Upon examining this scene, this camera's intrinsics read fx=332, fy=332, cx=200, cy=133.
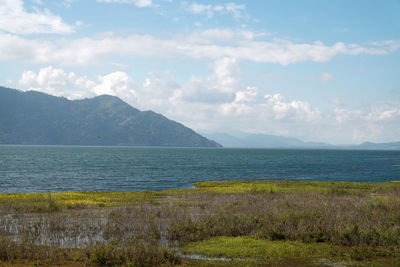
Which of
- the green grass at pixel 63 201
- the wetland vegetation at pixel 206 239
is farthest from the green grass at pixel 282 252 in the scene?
the green grass at pixel 63 201

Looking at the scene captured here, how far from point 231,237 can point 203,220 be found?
3.67m

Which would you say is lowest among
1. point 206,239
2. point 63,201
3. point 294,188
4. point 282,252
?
point 294,188

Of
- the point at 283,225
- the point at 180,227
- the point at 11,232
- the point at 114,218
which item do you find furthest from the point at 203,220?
the point at 11,232

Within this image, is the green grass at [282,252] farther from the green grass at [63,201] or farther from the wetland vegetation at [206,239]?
the green grass at [63,201]

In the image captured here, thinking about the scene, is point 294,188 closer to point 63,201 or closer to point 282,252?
point 63,201

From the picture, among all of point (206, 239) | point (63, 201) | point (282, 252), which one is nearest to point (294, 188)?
point (63, 201)

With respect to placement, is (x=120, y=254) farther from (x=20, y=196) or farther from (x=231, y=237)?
(x=20, y=196)

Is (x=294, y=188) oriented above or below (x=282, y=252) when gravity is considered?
below

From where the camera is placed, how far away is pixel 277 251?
1809 cm

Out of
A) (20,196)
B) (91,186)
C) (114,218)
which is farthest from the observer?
(91,186)

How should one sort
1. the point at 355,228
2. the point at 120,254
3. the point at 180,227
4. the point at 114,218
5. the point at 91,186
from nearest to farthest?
the point at 120,254
the point at 355,228
the point at 180,227
the point at 114,218
the point at 91,186

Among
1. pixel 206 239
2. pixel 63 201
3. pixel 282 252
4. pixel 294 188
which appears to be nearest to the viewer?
pixel 282 252

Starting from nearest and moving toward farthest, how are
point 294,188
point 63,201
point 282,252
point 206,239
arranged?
point 282,252, point 206,239, point 63,201, point 294,188

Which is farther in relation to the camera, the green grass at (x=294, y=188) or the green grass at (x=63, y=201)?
the green grass at (x=294, y=188)
